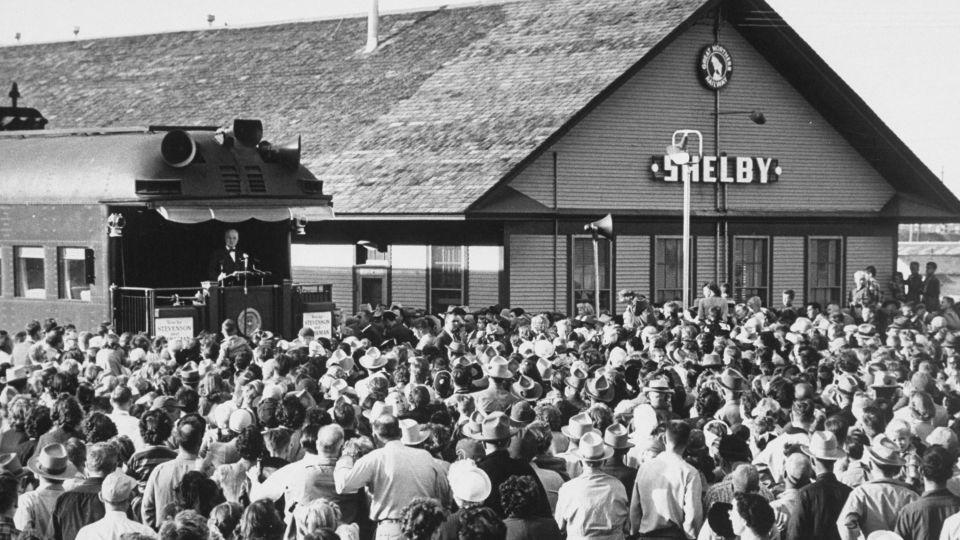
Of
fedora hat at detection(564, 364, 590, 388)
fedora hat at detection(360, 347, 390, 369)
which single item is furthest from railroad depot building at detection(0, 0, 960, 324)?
fedora hat at detection(564, 364, 590, 388)

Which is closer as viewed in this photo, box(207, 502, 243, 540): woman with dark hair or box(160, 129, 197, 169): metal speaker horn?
box(207, 502, 243, 540): woman with dark hair

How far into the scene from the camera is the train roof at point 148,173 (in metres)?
19.7

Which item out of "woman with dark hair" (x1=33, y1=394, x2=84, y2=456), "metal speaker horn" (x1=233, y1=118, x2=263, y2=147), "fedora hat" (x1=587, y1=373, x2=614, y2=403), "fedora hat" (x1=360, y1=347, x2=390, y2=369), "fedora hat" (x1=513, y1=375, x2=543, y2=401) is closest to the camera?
"woman with dark hair" (x1=33, y1=394, x2=84, y2=456)

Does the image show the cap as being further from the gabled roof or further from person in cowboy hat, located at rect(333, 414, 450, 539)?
the gabled roof

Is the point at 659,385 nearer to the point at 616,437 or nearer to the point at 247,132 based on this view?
the point at 616,437

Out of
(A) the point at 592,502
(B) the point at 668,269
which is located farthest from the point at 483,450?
(B) the point at 668,269

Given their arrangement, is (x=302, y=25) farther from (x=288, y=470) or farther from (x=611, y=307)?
(x=288, y=470)

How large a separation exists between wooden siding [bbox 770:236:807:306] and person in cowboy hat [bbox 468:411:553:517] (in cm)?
2298

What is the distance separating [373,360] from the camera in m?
13.8

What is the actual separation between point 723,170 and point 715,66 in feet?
7.34

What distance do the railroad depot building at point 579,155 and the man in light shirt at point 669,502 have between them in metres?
17.0

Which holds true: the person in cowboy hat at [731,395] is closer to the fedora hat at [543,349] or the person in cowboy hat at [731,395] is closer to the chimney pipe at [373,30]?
the fedora hat at [543,349]

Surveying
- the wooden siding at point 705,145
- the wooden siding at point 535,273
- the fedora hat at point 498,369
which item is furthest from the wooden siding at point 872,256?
the fedora hat at point 498,369

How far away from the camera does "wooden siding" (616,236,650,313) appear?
29.1 m
